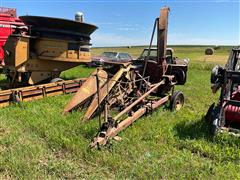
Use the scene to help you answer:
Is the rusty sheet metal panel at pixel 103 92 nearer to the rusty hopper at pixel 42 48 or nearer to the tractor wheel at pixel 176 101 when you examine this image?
the tractor wheel at pixel 176 101

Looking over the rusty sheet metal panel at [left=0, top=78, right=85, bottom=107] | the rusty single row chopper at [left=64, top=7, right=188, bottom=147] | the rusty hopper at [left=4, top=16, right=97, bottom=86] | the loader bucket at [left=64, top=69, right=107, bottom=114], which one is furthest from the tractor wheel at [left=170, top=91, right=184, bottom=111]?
the rusty hopper at [left=4, top=16, right=97, bottom=86]

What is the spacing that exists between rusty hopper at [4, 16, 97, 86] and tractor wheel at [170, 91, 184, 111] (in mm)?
4192

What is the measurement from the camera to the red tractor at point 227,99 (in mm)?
5653

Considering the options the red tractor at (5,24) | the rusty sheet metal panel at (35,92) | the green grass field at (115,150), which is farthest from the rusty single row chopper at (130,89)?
the red tractor at (5,24)

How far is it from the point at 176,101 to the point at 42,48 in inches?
185

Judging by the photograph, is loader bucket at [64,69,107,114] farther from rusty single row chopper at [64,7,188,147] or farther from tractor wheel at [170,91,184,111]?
tractor wheel at [170,91,184,111]

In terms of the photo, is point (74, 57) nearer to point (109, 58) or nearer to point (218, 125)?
point (218, 125)

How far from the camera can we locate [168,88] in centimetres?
855

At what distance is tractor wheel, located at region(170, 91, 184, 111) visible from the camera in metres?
7.88

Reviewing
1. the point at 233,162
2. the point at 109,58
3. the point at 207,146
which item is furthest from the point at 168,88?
the point at 109,58

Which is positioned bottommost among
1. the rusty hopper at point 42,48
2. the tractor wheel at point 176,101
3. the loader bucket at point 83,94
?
the tractor wheel at point 176,101

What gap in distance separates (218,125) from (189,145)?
76 cm

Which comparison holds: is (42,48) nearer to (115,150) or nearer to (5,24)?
(5,24)

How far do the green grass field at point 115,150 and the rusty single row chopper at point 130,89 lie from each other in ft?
0.93
